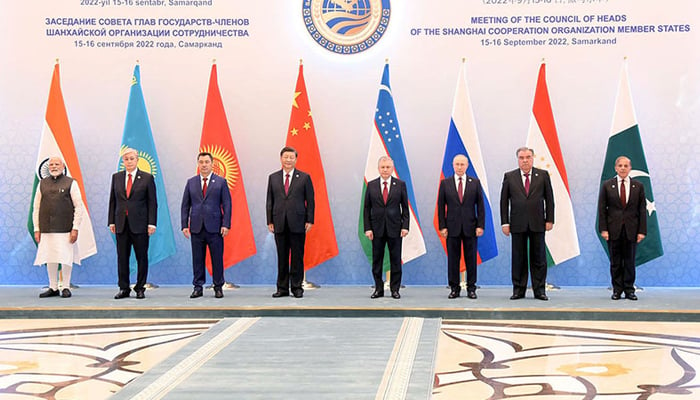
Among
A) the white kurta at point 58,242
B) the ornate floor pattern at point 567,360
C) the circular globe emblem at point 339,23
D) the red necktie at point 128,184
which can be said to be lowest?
the ornate floor pattern at point 567,360

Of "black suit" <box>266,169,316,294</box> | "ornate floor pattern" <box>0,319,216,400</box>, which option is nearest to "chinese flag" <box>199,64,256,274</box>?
"black suit" <box>266,169,316,294</box>

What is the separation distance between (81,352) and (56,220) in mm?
2360

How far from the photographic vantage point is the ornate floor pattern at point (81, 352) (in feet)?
11.1

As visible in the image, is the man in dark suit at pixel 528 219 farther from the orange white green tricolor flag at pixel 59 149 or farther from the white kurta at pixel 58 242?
the orange white green tricolor flag at pixel 59 149

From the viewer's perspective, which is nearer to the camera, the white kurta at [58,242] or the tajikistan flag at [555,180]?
the white kurta at [58,242]

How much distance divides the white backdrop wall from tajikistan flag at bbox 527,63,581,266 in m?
0.39

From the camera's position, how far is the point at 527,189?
6.07m

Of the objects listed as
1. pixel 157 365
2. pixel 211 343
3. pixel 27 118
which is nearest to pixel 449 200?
pixel 211 343

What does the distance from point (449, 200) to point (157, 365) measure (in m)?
3.06

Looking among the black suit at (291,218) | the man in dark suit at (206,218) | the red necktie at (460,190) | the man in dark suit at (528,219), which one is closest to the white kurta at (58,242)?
the man in dark suit at (206,218)

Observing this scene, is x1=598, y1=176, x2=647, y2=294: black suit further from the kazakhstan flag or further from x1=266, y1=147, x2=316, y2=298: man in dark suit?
the kazakhstan flag

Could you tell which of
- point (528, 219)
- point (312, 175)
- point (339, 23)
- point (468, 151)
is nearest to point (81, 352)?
point (312, 175)

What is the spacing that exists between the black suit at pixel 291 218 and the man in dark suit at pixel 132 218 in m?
0.97

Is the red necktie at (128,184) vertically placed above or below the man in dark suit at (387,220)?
above
